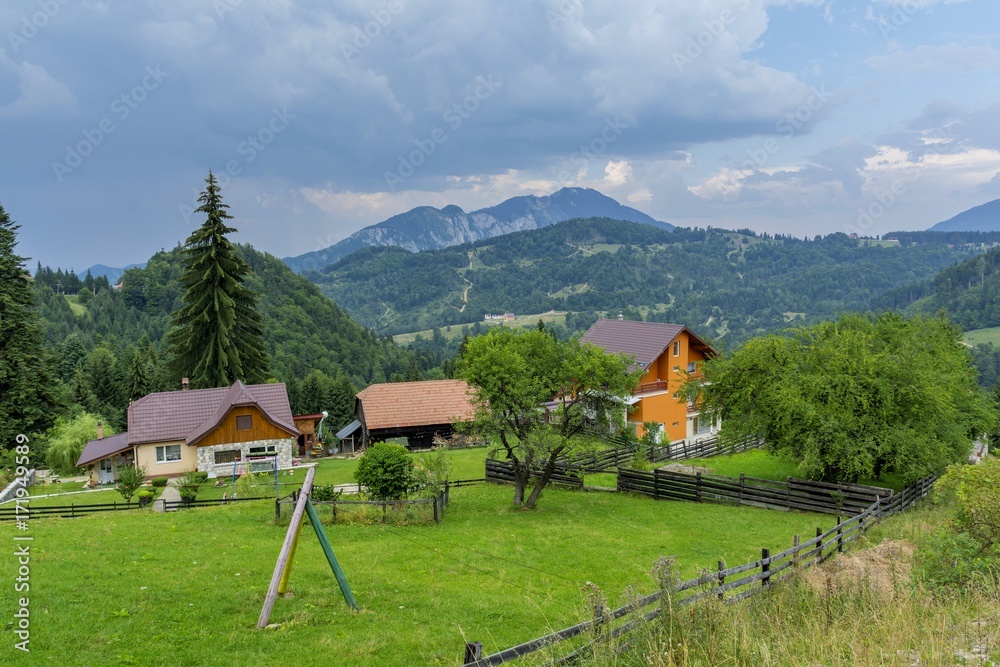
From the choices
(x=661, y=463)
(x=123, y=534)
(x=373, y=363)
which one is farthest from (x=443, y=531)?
(x=373, y=363)

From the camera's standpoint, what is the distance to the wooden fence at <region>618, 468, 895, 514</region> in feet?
79.5


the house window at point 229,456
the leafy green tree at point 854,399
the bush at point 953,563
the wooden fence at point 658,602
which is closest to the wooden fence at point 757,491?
the leafy green tree at point 854,399

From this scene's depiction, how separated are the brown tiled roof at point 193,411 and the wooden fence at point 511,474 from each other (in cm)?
1568

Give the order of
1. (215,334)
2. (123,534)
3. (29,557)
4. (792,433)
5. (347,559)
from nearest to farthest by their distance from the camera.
Result: (29,557) → (347,559) → (123,534) → (792,433) → (215,334)

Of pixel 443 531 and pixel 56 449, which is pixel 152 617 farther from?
pixel 56 449

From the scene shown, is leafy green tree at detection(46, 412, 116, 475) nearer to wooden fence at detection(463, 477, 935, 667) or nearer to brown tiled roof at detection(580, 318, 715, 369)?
brown tiled roof at detection(580, 318, 715, 369)

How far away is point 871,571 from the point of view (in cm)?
1245

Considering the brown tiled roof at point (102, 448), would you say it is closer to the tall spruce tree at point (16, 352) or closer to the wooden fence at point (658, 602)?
the tall spruce tree at point (16, 352)

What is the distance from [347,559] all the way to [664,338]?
31411 millimetres

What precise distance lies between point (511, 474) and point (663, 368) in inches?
674

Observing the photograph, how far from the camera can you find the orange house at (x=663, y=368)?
42.2 meters

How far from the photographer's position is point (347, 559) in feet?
54.5

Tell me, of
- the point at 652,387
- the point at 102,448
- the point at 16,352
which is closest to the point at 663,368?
the point at 652,387

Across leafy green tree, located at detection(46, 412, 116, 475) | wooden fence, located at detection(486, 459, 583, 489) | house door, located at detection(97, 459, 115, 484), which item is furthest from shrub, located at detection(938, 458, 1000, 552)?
leafy green tree, located at detection(46, 412, 116, 475)
